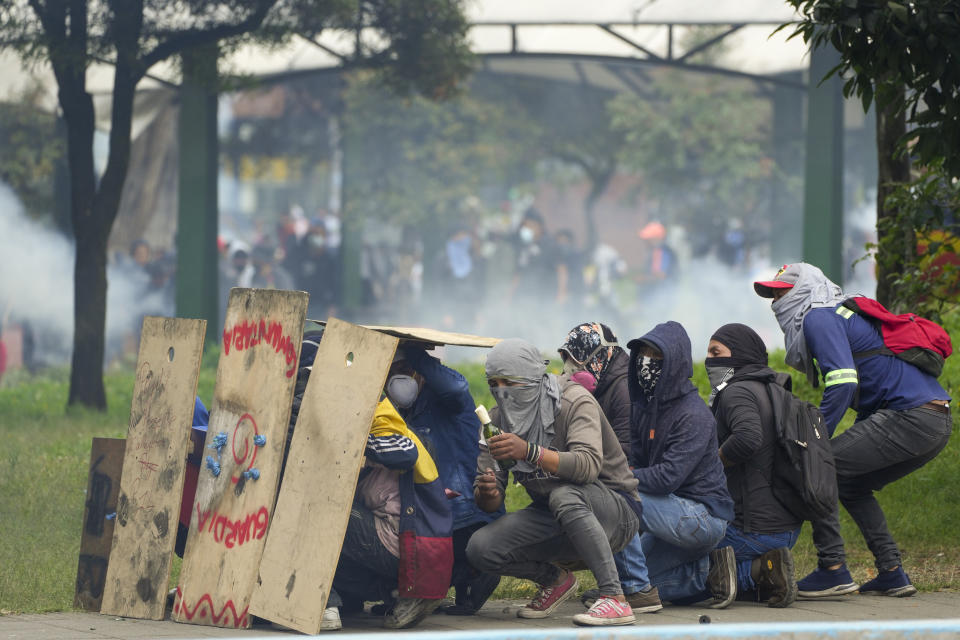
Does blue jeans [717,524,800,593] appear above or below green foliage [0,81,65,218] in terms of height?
below

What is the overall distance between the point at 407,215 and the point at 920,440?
49.2 ft

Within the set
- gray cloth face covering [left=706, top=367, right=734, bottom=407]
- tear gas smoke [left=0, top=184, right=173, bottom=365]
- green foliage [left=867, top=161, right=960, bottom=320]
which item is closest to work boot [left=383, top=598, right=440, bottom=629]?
gray cloth face covering [left=706, top=367, right=734, bottom=407]

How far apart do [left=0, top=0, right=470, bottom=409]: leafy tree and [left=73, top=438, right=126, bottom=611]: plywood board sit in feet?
24.0

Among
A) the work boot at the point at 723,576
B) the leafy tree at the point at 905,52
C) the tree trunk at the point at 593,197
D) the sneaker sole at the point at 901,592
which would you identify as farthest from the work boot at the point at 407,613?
the tree trunk at the point at 593,197

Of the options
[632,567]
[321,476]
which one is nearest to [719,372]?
[632,567]

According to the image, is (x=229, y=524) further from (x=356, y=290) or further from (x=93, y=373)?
(x=356, y=290)

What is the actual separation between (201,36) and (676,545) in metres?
10.6

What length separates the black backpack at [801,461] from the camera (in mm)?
5797

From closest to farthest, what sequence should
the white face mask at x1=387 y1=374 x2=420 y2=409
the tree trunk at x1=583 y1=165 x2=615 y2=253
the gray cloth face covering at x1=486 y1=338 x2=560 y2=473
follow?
the gray cloth face covering at x1=486 y1=338 x2=560 y2=473
the white face mask at x1=387 y1=374 x2=420 y2=409
the tree trunk at x1=583 y1=165 x2=615 y2=253

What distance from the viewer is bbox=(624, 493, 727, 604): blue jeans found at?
18.5ft

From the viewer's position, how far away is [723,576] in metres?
5.80

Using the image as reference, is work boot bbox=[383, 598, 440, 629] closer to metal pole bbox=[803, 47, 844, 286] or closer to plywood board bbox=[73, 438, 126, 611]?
plywood board bbox=[73, 438, 126, 611]

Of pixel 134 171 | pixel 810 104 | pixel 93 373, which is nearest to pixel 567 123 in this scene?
pixel 810 104

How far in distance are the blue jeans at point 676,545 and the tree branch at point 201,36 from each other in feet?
32.6
